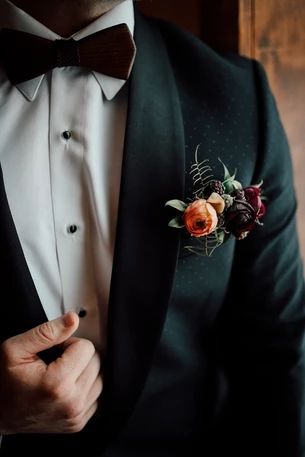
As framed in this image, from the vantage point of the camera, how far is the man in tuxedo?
0.76 meters

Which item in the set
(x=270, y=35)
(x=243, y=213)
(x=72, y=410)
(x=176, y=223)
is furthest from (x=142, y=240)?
(x=270, y=35)

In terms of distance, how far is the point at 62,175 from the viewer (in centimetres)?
80

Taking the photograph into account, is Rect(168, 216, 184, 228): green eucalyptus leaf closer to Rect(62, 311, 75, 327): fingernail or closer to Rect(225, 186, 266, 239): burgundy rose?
Rect(225, 186, 266, 239): burgundy rose

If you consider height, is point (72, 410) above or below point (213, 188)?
below

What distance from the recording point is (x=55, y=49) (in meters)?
0.77

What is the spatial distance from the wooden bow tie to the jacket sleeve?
271 millimetres

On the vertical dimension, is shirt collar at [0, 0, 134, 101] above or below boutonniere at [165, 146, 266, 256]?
above

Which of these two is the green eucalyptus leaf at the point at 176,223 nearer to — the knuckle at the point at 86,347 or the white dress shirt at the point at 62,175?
the white dress shirt at the point at 62,175

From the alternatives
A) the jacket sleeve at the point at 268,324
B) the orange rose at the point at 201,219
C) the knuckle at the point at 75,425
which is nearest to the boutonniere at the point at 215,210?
the orange rose at the point at 201,219

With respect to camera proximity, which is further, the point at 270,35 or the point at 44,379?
the point at 270,35

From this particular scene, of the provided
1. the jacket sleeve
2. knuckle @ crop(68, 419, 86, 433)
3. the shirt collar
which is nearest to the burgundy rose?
the jacket sleeve

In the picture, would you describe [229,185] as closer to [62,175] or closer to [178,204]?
[178,204]

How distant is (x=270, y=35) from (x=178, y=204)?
503mm

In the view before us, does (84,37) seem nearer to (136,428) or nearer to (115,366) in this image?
(115,366)
